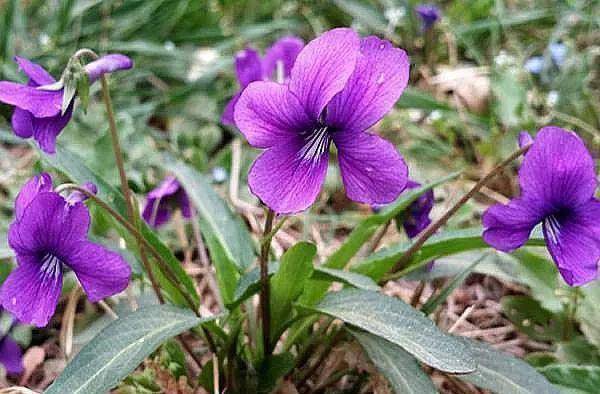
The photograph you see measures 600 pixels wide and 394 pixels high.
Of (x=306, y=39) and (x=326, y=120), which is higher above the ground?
(x=326, y=120)

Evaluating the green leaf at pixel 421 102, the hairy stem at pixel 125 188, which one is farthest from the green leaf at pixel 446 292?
the green leaf at pixel 421 102

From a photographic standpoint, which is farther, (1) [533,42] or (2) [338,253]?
(1) [533,42]

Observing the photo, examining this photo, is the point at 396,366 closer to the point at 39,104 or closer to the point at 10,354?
the point at 39,104

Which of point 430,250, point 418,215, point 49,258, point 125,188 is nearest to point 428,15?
point 418,215

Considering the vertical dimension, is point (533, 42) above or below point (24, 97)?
below

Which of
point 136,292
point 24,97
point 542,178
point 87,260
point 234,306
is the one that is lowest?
point 136,292

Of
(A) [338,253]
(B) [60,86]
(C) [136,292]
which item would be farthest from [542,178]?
(C) [136,292]

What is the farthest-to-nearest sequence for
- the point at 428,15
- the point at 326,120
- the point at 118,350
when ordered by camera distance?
the point at 428,15 → the point at 118,350 → the point at 326,120

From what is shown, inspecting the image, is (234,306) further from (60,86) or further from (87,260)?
(60,86)
